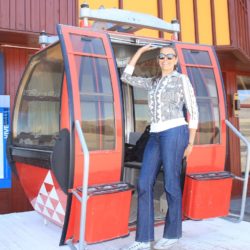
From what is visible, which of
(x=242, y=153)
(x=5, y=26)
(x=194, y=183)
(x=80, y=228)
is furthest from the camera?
(x=242, y=153)

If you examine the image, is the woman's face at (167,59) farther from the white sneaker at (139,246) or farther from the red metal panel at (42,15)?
the red metal panel at (42,15)

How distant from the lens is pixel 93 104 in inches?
119

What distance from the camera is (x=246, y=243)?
3.11m

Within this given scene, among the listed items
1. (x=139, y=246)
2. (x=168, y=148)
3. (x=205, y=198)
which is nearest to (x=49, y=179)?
(x=139, y=246)

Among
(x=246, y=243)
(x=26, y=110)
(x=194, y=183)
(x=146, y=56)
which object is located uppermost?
(x=146, y=56)

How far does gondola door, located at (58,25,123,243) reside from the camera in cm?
289

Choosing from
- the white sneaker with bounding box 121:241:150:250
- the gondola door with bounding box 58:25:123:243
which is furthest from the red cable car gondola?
the white sneaker with bounding box 121:241:150:250

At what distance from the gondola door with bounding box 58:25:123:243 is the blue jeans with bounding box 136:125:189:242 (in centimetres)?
25

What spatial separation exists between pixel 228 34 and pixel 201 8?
855 millimetres

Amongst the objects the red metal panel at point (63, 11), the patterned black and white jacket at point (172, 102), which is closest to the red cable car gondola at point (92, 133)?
the patterned black and white jacket at point (172, 102)

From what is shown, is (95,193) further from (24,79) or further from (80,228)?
(24,79)

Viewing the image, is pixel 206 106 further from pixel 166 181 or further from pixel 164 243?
pixel 164 243

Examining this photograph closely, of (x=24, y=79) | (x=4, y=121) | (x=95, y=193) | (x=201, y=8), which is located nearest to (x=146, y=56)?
(x=24, y=79)

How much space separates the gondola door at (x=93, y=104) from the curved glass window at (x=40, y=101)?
0.68 ft
